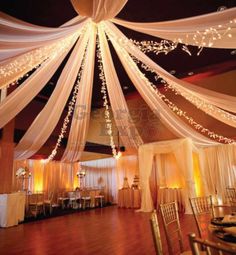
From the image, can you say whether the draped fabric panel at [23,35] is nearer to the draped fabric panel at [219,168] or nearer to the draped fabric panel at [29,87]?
the draped fabric panel at [29,87]

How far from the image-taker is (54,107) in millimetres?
4746

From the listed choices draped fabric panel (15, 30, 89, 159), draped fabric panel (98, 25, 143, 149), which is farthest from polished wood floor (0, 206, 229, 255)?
draped fabric panel (98, 25, 143, 149)

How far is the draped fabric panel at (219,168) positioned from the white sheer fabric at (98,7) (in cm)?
739

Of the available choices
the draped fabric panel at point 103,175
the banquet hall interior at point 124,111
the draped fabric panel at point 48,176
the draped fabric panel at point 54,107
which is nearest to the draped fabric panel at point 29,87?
the banquet hall interior at point 124,111

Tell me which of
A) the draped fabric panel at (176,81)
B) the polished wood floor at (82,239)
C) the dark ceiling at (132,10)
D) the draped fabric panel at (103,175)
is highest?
the dark ceiling at (132,10)

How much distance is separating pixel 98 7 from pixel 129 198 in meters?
8.06

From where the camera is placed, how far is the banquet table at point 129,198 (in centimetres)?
878

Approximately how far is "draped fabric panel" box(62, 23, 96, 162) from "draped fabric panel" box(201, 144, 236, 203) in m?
4.68

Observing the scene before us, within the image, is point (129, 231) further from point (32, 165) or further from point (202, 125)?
point (32, 165)

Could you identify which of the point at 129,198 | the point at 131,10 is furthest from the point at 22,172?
the point at 131,10

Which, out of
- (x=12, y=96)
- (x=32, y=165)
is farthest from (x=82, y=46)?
(x=32, y=165)

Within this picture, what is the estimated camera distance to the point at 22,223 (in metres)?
6.31

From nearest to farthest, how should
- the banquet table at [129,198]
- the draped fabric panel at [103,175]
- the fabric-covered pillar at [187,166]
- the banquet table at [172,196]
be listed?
1. the fabric-covered pillar at [187,166]
2. the banquet table at [172,196]
3. the banquet table at [129,198]
4. the draped fabric panel at [103,175]

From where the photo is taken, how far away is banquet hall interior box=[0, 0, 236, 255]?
2.45 m
